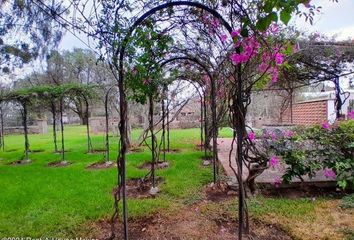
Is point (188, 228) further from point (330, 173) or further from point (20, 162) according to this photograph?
point (20, 162)

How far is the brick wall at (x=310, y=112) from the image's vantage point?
8664 mm

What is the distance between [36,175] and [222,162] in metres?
3.55

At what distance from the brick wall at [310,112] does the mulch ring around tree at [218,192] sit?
5007 mm

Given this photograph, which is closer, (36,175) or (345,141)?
(345,141)

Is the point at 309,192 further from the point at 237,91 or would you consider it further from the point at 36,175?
the point at 36,175

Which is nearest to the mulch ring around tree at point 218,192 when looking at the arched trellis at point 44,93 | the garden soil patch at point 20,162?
the arched trellis at point 44,93

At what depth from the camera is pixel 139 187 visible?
4301 mm

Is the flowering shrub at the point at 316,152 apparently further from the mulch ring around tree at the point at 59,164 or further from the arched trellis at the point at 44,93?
the arched trellis at the point at 44,93

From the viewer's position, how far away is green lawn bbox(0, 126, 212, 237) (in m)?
3.08

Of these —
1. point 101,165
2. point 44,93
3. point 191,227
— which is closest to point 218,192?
point 191,227

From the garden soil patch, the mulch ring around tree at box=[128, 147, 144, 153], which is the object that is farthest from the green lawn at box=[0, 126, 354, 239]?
the mulch ring around tree at box=[128, 147, 144, 153]

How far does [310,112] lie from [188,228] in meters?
8.12

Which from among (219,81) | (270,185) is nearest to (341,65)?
(219,81)

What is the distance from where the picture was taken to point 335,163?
3.59m
